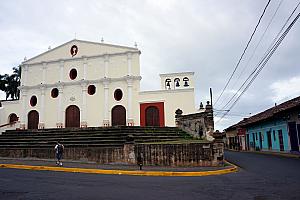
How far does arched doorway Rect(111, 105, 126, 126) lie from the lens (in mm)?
26594

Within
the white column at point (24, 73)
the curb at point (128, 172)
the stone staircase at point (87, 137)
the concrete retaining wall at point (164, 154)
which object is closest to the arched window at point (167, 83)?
the stone staircase at point (87, 137)

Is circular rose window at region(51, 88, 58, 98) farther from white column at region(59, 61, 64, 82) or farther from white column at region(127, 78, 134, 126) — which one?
white column at region(127, 78, 134, 126)

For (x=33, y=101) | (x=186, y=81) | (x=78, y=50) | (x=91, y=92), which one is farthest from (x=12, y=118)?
(x=186, y=81)

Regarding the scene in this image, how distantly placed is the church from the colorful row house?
7.04 m

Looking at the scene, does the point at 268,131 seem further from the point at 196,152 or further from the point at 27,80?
the point at 27,80

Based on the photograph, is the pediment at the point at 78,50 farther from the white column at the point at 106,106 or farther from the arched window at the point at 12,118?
the arched window at the point at 12,118

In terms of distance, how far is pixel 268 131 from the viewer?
2533cm

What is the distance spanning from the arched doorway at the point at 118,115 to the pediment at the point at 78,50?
574 cm

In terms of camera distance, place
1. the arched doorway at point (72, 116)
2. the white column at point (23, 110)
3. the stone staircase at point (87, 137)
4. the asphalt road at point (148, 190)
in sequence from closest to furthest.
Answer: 1. the asphalt road at point (148, 190)
2. the stone staircase at point (87, 137)
3. the arched doorway at point (72, 116)
4. the white column at point (23, 110)

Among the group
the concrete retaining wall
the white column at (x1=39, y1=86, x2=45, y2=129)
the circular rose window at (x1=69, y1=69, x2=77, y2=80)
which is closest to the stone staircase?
the concrete retaining wall

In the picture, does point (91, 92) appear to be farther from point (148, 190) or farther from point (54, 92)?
point (148, 190)

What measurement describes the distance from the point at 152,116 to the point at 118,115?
3343mm

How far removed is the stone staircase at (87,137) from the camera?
54.7ft

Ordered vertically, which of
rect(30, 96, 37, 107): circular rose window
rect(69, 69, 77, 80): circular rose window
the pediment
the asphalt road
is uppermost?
the pediment
